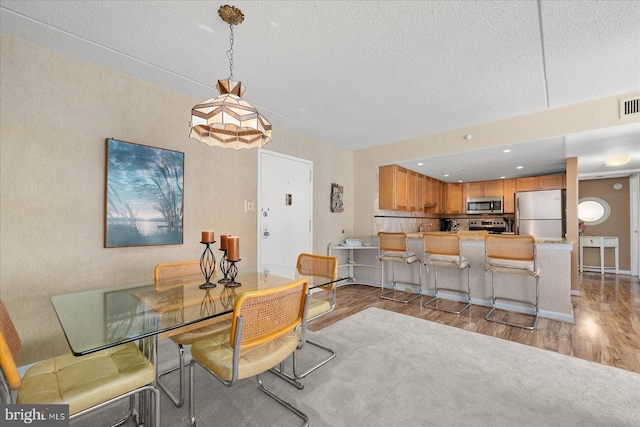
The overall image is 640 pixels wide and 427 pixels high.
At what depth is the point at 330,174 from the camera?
4762mm

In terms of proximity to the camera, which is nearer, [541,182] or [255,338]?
[255,338]

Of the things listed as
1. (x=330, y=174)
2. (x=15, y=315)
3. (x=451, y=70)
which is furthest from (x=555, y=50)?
(x=15, y=315)

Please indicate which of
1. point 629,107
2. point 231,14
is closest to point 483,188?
point 629,107

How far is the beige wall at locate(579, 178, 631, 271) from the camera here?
5801mm

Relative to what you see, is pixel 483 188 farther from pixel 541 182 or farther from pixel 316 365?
pixel 316 365

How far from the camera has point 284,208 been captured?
393 centimetres

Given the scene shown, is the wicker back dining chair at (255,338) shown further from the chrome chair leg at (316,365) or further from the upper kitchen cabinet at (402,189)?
the upper kitchen cabinet at (402,189)

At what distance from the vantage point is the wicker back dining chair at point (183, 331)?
1715mm

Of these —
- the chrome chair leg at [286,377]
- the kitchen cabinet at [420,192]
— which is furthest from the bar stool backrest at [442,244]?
the chrome chair leg at [286,377]

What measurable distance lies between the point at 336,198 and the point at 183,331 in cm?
344

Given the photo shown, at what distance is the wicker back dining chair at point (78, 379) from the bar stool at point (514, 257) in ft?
11.3

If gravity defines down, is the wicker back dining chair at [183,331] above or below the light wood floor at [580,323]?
above

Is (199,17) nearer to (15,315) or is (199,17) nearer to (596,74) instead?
(15,315)

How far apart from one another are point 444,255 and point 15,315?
4.19 m
